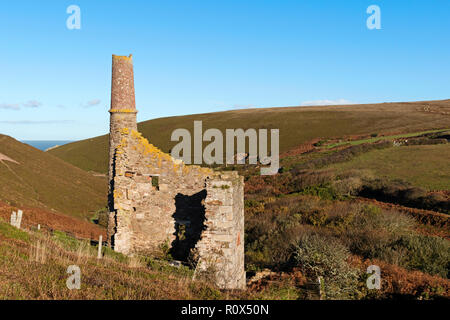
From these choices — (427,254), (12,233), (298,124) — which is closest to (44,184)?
(12,233)

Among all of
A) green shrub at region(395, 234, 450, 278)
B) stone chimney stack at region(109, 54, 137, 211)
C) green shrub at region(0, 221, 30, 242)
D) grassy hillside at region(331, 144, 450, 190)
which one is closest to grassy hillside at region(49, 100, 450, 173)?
grassy hillside at region(331, 144, 450, 190)

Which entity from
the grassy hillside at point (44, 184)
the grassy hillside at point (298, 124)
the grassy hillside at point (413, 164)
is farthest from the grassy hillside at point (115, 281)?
the grassy hillside at point (298, 124)

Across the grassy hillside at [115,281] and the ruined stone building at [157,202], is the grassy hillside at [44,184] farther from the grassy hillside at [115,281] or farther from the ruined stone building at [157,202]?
the grassy hillside at [115,281]

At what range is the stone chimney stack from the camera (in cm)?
1336

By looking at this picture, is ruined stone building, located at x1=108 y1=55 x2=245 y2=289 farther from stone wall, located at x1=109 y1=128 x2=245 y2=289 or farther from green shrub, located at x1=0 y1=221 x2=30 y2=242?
green shrub, located at x1=0 y1=221 x2=30 y2=242

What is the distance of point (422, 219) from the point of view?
21.9 m

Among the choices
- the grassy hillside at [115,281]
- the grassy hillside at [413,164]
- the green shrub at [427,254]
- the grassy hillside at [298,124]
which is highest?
the grassy hillside at [298,124]

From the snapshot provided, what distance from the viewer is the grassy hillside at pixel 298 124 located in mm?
71500

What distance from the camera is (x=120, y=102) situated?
532 inches

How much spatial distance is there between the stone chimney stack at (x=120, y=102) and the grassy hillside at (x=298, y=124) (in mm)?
54628

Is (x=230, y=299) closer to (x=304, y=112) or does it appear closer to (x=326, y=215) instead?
(x=326, y=215)

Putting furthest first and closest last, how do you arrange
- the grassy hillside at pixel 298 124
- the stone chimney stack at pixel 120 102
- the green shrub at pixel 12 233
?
the grassy hillside at pixel 298 124 → the stone chimney stack at pixel 120 102 → the green shrub at pixel 12 233

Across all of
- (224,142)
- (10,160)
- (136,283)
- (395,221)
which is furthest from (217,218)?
(224,142)

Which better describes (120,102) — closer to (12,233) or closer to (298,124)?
(12,233)
